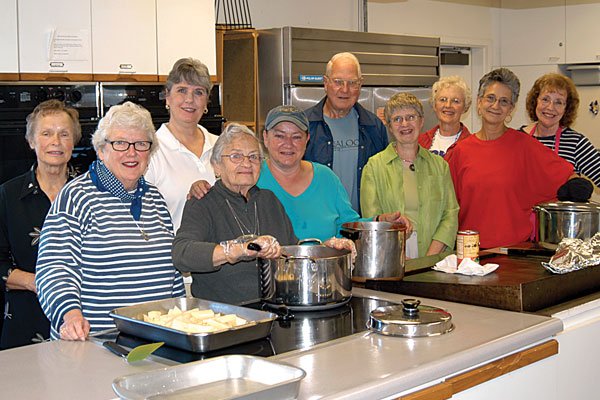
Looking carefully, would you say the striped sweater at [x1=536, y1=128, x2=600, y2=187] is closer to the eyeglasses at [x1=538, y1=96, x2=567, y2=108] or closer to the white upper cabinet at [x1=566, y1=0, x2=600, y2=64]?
the eyeglasses at [x1=538, y1=96, x2=567, y2=108]

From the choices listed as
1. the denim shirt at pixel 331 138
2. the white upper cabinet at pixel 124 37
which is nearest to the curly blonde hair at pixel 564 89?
the denim shirt at pixel 331 138

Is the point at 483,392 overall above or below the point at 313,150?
below

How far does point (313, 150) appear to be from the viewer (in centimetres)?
342

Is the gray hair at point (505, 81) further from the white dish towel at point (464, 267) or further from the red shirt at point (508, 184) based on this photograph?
the white dish towel at point (464, 267)

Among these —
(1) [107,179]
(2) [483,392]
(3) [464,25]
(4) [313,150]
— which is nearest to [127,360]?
(1) [107,179]

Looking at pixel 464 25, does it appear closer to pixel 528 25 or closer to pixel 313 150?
pixel 528 25

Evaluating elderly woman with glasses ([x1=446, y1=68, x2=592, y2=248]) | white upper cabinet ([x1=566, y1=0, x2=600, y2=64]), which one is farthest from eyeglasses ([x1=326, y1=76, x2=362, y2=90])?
white upper cabinet ([x1=566, y1=0, x2=600, y2=64])

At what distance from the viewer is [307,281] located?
2.17 m

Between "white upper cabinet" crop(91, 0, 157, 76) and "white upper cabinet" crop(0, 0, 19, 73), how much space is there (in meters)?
0.37

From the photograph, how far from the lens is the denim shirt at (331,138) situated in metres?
3.43

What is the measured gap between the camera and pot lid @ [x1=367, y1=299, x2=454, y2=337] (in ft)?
6.47

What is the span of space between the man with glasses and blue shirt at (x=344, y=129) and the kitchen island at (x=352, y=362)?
1.45 metres

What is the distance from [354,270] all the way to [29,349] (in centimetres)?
99

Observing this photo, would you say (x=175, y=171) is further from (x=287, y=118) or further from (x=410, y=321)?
(x=410, y=321)
